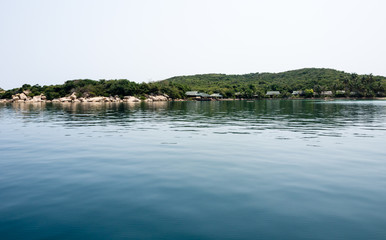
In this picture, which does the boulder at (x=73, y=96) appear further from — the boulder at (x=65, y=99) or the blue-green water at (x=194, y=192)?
the blue-green water at (x=194, y=192)

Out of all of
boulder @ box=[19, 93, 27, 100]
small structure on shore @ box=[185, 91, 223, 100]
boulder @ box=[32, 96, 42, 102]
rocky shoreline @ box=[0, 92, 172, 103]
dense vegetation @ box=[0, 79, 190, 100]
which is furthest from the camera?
small structure on shore @ box=[185, 91, 223, 100]

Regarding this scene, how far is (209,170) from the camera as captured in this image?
39.9 feet

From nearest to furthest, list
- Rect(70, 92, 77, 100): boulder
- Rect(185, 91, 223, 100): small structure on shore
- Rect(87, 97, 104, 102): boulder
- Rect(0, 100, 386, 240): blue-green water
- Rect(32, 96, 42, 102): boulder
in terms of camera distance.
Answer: Rect(0, 100, 386, 240): blue-green water < Rect(87, 97, 104, 102): boulder < Rect(32, 96, 42, 102): boulder < Rect(70, 92, 77, 100): boulder < Rect(185, 91, 223, 100): small structure on shore

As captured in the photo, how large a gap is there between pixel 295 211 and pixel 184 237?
3.38m

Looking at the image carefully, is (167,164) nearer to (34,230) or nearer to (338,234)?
(34,230)

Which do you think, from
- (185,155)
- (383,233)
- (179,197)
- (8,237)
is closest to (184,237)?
(179,197)

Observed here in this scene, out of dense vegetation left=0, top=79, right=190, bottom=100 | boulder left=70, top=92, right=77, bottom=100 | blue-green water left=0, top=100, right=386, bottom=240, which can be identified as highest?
dense vegetation left=0, top=79, right=190, bottom=100

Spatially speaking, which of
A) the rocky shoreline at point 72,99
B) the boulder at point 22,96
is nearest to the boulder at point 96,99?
the rocky shoreline at point 72,99

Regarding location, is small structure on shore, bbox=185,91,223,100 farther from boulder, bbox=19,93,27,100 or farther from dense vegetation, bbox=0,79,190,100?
boulder, bbox=19,93,27,100

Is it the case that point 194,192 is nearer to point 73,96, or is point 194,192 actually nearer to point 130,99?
point 130,99

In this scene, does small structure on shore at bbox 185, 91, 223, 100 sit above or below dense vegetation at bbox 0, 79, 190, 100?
below

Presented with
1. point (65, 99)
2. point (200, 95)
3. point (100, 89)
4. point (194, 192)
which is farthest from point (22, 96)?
point (194, 192)

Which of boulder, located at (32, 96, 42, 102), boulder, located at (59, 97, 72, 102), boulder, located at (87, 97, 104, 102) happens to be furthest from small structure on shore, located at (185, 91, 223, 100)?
boulder, located at (32, 96, 42, 102)

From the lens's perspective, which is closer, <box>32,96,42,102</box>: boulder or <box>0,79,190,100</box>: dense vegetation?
<box>32,96,42,102</box>: boulder
